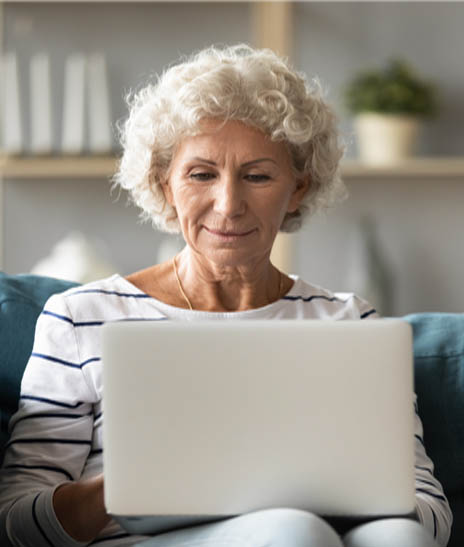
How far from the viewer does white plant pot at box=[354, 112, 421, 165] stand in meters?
3.20

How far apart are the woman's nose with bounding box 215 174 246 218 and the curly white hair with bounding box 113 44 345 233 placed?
104 mm

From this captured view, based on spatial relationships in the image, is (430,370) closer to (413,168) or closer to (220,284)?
(220,284)

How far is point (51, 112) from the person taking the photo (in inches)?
131

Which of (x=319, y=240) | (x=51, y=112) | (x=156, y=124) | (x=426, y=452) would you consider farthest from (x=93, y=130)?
(x=426, y=452)

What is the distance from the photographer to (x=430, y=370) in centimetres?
172

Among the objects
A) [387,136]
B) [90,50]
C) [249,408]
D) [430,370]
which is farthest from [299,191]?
[90,50]

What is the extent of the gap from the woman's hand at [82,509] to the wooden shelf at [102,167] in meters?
2.06

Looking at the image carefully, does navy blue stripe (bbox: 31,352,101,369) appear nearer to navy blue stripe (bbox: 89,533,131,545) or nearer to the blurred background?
navy blue stripe (bbox: 89,533,131,545)

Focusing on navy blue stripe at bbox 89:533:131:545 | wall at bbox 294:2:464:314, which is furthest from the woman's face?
wall at bbox 294:2:464:314

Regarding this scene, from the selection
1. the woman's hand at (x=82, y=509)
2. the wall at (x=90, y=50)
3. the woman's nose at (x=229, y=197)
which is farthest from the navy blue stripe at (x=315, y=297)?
the wall at (x=90, y=50)

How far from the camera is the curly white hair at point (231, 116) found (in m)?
1.56

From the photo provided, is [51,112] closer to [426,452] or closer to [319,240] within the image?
[319,240]

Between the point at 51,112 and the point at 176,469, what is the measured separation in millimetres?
2513

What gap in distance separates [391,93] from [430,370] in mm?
1684
